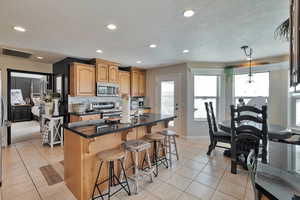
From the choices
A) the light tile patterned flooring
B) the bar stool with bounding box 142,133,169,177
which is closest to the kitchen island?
the light tile patterned flooring

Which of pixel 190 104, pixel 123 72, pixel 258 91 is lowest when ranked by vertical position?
pixel 190 104

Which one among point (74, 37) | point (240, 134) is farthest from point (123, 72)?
point (240, 134)

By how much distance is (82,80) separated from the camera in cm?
390

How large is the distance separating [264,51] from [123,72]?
4125 mm

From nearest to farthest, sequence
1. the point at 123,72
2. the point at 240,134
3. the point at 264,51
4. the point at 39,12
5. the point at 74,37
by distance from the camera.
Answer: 1. the point at 39,12
2. the point at 240,134
3. the point at 74,37
4. the point at 264,51
5. the point at 123,72

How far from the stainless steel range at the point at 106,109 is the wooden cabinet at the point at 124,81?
0.61 metres

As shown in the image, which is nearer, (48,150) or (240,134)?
(240,134)

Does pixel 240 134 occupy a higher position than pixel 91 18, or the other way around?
pixel 91 18

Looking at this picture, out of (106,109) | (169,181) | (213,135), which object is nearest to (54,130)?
(106,109)

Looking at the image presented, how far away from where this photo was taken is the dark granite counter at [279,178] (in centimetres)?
72

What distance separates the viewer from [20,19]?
1.97 metres

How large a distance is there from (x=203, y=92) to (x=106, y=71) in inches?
127

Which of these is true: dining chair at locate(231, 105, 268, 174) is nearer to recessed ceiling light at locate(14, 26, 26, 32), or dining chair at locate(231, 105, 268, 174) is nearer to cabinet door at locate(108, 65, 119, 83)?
cabinet door at locate(108, 65, 119, 83)

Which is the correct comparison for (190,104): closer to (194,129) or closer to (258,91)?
(194,129)
